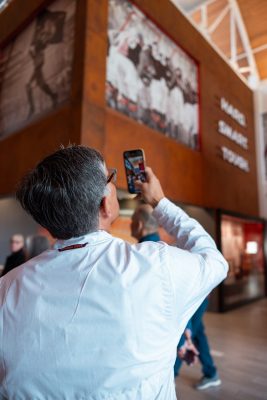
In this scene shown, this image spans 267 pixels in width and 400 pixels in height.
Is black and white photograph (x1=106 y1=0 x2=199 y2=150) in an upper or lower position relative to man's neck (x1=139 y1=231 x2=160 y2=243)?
upper

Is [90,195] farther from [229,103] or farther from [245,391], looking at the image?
[229,103]

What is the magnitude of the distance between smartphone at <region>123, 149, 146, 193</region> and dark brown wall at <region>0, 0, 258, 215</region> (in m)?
2.93

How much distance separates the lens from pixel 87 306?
2.63ft

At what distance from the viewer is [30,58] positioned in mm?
5664

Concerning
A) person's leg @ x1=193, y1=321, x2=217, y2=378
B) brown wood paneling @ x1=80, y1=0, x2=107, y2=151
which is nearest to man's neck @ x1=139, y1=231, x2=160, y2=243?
person's leg @ x1=193, y1=321, x2=217, y2=378

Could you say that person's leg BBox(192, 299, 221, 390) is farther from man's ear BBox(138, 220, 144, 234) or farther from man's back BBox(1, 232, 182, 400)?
man's back BBox(1, 232, 182, 400)

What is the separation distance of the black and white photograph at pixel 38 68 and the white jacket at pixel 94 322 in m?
4.30

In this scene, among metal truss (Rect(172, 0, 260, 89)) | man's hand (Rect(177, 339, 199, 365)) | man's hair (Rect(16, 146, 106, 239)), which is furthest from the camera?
metal truss (Rect(172, 0, 260, 89))

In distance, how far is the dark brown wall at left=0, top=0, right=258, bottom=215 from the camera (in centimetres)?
442

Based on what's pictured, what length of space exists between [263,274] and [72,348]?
895 centimetres

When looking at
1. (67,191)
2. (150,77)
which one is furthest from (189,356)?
(150,77)

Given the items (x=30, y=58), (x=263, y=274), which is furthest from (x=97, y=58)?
(x=263, y=274)

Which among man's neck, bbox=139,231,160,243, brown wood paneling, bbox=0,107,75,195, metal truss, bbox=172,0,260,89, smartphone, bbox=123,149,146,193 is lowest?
man's neck, bbox=139,231,160,243

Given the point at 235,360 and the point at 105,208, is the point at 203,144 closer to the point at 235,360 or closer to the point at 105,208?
the point at 235,360
